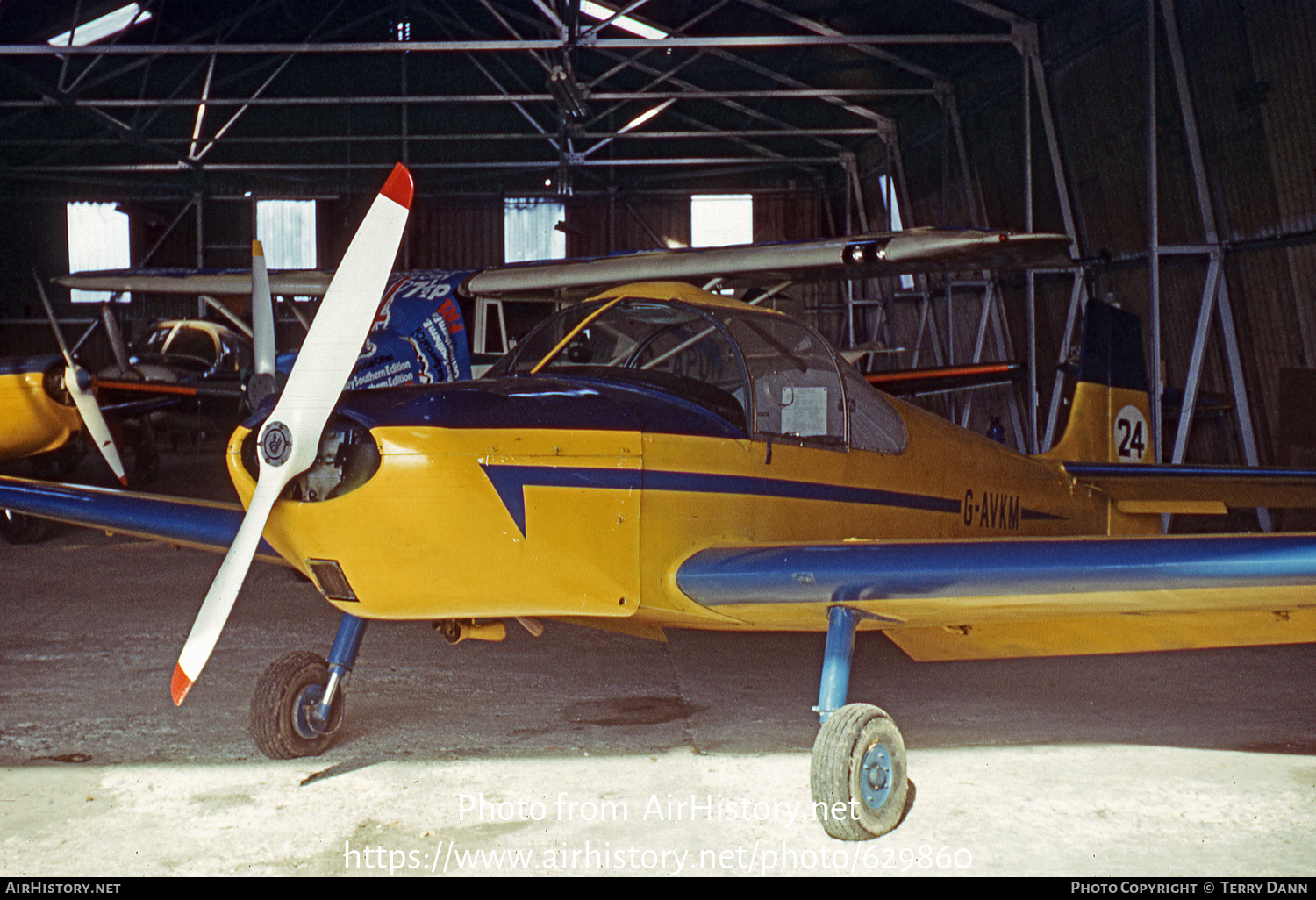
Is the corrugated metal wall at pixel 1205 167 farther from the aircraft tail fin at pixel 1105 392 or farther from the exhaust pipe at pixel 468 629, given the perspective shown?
the exhaust pipe at pixel 468 629

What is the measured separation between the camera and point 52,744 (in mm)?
3982

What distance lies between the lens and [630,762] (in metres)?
3.84

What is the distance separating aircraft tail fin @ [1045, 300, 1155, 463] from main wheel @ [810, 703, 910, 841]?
346cm

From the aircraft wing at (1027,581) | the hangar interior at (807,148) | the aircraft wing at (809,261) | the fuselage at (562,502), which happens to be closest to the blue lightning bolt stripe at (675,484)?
the fuselage at (562,502)

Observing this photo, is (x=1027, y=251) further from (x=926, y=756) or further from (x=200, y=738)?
(x=200, y=738)

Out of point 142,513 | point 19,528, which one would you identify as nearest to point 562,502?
point 142,513

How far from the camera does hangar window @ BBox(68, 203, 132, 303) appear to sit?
79.3 ft

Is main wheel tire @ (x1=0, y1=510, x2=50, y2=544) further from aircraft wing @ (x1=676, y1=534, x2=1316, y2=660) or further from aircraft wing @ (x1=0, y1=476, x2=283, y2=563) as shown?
aircraft wing @ (x1=676, y1=534, x2=1316, y2=660)

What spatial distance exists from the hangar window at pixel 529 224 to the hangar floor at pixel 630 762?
743 inches

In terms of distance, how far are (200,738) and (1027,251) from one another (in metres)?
6.17

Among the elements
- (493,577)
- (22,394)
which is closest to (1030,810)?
(493,577)

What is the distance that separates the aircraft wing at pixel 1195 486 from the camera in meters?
5.20

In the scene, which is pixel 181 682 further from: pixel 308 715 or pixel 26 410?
pixel 26 410

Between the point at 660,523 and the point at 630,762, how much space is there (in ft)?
3.00
